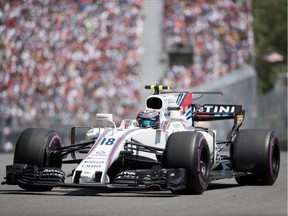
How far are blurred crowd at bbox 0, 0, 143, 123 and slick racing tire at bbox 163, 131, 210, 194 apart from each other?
1704 cm

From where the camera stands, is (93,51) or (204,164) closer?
(204,164)

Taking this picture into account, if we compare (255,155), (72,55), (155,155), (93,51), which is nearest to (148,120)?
(155,155)

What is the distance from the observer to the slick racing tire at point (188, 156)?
9969mm

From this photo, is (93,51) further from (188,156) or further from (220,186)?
(188,156)

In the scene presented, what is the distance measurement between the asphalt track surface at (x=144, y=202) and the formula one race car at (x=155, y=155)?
0.50 feet

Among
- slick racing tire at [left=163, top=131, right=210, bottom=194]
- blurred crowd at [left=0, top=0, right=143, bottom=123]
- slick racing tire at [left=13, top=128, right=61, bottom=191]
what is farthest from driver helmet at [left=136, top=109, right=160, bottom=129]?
blurred crowd at [left=0, top=0, right=143, bottom=123]

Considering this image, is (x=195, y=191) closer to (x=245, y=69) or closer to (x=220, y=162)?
(x=220, y=162)

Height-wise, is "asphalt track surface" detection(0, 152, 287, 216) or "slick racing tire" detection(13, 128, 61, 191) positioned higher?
"slick racing tire" detection(13, 128, 61, 191)

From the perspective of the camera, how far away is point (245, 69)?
28.4 meters

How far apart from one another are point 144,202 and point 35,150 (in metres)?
1.82

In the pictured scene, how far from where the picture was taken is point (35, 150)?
10.6m

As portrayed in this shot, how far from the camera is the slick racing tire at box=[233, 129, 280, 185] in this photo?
11500 millimetres

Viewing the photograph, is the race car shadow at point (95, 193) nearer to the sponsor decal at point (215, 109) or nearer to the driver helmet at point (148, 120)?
the driver helmet at point (148, 120)

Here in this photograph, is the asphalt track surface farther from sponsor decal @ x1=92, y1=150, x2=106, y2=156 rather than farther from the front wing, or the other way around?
sponsor decal @ x1=92, y1=150, x2=106, y2=156
